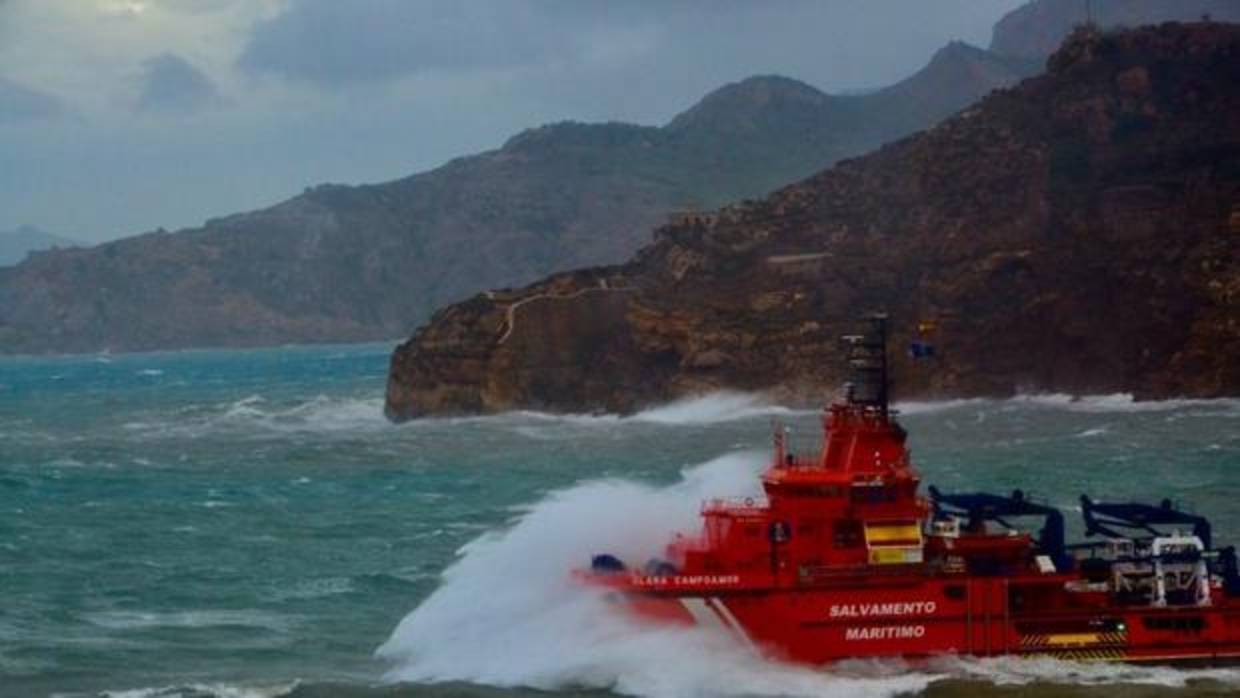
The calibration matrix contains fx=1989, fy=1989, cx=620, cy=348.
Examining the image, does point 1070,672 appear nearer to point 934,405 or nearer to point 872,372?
point 872,372

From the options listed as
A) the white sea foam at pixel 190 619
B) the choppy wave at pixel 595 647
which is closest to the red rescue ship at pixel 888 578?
the choppy wave at pixel 595 647

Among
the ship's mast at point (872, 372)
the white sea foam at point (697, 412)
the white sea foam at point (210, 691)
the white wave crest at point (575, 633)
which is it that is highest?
the ship's mast at point (872, 372)

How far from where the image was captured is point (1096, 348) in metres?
95.2

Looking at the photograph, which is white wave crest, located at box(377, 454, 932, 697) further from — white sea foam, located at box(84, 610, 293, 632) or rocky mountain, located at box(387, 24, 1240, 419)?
rocky mountain, located at box(387, 24, 1240, 419)

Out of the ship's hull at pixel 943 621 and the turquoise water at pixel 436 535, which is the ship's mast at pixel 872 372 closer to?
the ship's hull at pixel 943 621

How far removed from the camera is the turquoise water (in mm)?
29219

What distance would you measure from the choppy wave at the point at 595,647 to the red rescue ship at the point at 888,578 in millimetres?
315

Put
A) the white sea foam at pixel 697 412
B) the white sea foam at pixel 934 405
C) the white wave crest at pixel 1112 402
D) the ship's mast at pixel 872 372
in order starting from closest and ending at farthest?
the ship's mast at pixel 872 372 < the white wave crest at pixel 1112 402 < the white sea foam at pixel 934 405 < the white sea foam at pixel 697 412

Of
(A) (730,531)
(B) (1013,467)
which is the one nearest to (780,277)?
(B) (1013,467)

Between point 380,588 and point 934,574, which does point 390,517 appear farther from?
point 934,574

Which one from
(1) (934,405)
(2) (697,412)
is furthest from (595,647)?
(2) (697,412)

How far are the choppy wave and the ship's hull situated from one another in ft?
0.78

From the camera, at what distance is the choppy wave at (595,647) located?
1121 inches

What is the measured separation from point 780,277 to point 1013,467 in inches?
2024
